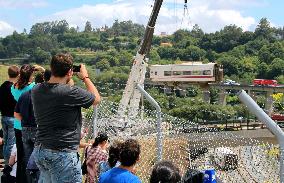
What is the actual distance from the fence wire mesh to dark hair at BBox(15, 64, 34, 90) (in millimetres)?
1382

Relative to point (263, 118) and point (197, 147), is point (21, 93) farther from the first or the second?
point (263, 118)

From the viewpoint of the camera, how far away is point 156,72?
137 feet

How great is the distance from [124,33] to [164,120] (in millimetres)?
170845

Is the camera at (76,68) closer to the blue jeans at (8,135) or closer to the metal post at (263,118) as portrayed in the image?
the metal post at (263,118)

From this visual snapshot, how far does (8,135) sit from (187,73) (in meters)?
37.7

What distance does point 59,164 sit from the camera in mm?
4035

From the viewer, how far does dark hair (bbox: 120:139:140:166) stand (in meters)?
3.91

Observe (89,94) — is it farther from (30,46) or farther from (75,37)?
(75,37)

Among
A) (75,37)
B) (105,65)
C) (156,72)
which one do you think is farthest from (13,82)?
(75,37)

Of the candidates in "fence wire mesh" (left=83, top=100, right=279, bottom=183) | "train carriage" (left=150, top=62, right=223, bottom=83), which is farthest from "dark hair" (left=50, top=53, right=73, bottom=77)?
"train carriage" (left=150, top=62, right=223, bottom=83)

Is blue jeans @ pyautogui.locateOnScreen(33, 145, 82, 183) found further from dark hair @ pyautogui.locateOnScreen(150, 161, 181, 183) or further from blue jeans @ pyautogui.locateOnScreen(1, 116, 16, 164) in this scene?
blue jeans @ pyautogui.locateOnScreen(1, 116, 16, 164)

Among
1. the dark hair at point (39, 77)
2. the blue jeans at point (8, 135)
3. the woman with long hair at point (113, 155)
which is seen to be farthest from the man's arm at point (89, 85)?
the blue jeans at point (8, 135)

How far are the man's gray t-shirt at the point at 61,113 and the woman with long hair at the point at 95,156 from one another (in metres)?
1.81

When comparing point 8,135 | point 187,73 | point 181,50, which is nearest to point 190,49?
point 181,50
